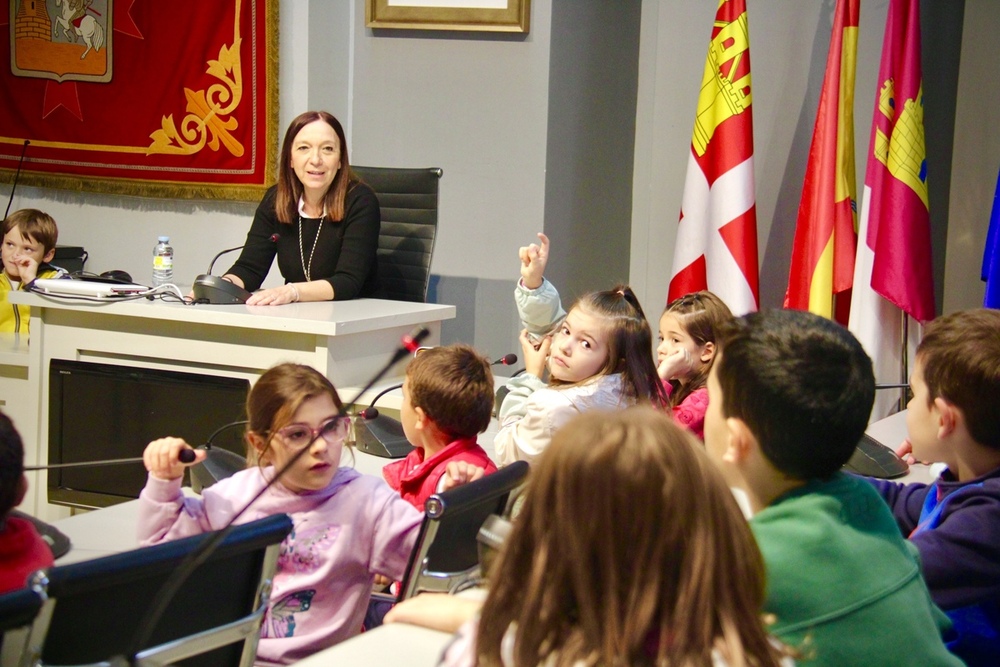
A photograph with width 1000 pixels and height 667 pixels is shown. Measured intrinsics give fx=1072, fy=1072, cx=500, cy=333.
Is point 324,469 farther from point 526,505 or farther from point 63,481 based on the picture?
point 63,481

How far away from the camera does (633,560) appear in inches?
32.0

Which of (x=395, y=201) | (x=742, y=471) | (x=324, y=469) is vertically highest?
(x=395, y=201)

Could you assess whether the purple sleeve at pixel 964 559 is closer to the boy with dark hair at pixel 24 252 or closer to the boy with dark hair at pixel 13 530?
the boy with dark hair at pixel 13 530

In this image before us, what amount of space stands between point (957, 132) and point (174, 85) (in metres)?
3.09

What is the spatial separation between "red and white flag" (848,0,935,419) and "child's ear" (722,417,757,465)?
241 cm

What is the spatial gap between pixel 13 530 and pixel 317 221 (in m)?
2.19

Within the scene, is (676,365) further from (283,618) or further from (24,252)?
(24,252)

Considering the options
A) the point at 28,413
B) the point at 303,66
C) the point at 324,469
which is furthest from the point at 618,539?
the point at 303,66

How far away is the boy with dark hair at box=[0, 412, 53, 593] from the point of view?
1.24m

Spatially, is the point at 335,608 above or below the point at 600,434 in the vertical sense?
below

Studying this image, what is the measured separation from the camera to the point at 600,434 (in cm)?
83

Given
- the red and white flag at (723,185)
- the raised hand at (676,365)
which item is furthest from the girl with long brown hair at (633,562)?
the red and white flag at (723,185)

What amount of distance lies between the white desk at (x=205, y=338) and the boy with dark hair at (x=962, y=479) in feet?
4.67

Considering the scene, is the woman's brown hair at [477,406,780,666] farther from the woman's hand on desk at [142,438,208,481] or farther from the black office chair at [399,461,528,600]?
the woman's hand on desk at [142,438,208,481]
